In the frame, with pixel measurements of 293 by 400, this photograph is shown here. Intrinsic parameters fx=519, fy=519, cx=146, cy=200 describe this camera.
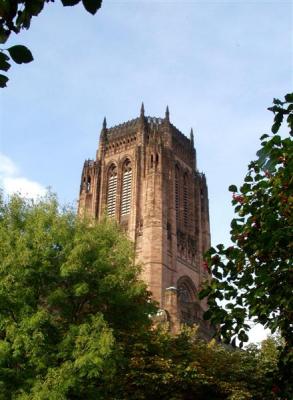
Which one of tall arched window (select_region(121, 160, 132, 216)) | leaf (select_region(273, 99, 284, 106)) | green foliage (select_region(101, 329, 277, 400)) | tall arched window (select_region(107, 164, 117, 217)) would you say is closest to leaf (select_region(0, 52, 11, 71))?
leaf (select_region(273, 99, 284, 106))

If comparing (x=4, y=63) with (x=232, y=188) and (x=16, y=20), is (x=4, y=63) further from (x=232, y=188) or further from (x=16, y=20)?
(x=232, y=188)

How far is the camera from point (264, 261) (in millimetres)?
7898

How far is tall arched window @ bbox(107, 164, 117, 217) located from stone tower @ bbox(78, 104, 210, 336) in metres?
0.04

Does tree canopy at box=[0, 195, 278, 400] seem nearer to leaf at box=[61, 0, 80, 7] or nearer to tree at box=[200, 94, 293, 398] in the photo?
tree at box=[200, 94, 293, 398]

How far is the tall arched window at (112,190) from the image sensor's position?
5183 cm

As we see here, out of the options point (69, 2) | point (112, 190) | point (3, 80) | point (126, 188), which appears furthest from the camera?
point (112, 190)

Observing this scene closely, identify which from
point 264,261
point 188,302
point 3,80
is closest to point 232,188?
point 264,261

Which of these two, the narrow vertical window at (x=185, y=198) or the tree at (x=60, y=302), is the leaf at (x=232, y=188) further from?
the narrow vertical window at (x=185, y=198)

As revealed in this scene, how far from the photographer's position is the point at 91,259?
15844mm

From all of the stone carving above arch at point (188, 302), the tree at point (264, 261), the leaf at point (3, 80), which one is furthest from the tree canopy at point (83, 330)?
the stone carving above arch at point (188, 302)

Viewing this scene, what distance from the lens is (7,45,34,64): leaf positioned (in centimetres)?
302

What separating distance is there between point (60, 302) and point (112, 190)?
3879cm

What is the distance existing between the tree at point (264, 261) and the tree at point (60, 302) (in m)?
6.01

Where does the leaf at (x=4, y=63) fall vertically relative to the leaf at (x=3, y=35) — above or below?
below
